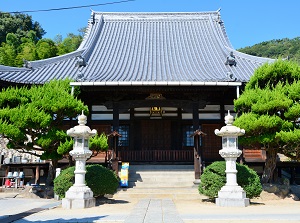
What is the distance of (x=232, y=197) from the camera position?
9.90m

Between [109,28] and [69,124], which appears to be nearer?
[69,124]

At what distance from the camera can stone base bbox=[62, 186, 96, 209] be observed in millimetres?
9469

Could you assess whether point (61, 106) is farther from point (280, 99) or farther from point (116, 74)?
point (280, 99)

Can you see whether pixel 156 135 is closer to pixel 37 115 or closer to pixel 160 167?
pixel 160 167

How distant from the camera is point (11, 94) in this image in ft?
40.9

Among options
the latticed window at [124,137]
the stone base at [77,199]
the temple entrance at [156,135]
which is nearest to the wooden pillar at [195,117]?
the temple entrance at [156,135]

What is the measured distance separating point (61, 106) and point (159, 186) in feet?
17.9

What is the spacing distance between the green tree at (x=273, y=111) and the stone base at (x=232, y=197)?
2.60 m

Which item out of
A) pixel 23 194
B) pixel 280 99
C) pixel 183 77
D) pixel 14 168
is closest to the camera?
pixel 280 99

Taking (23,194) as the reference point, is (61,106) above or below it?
above

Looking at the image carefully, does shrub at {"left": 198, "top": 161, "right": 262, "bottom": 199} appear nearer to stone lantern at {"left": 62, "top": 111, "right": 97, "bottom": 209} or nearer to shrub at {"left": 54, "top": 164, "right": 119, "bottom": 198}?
shrub at {"left": 54, "top": 164, "right": 119, "bottom": 198}

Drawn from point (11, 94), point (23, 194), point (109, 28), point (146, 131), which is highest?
point (109, 28)

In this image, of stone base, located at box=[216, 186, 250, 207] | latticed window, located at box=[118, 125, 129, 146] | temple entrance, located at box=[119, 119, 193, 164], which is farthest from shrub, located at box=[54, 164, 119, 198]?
latticed window, located at box=[118, 125, 129, 146]

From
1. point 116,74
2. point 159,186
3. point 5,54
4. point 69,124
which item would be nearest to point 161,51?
point 116,74
